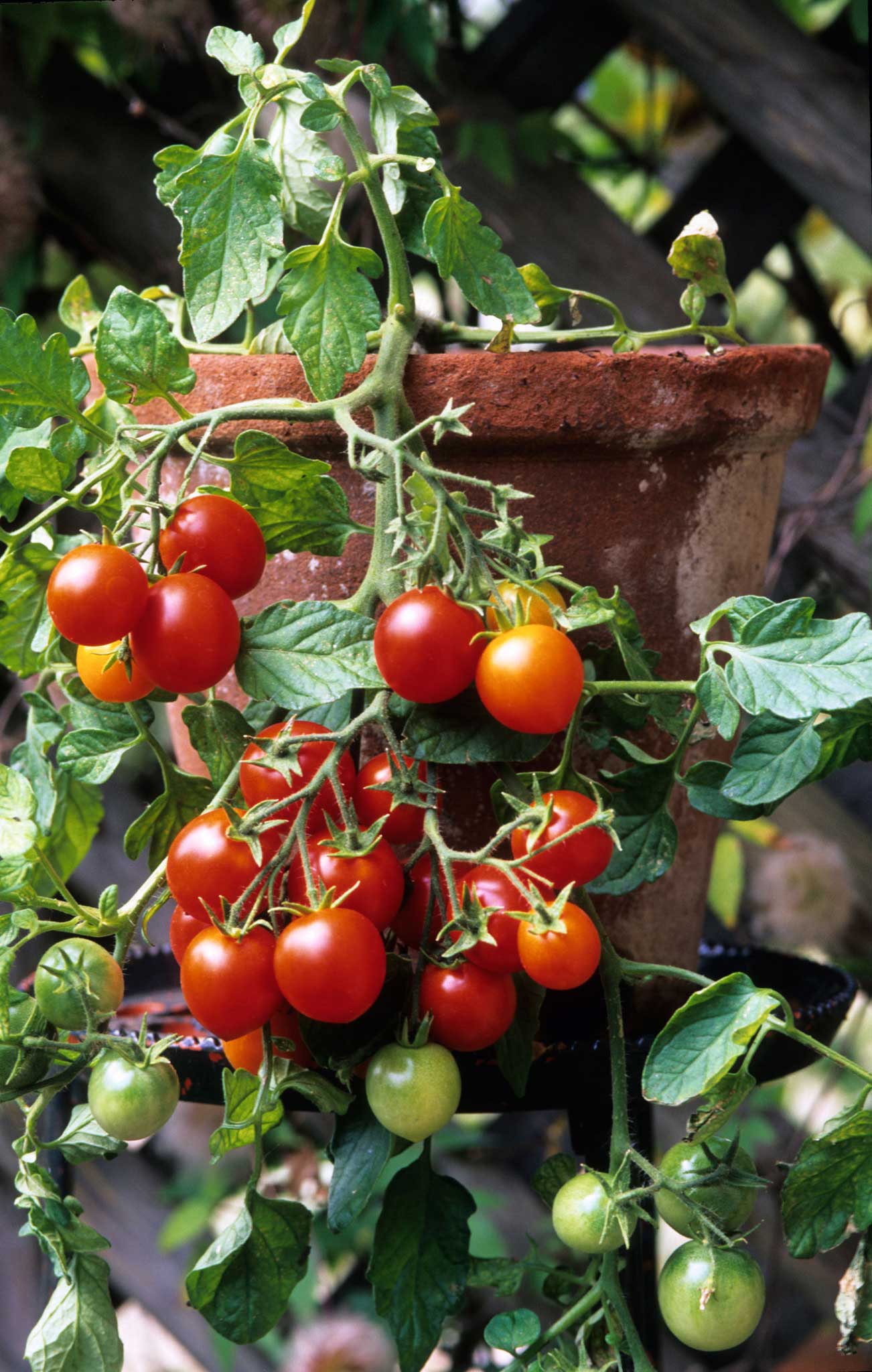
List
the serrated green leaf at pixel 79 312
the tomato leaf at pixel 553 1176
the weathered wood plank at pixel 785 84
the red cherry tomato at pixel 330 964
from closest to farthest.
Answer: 1. the red cherry tomato at pixel 330 964
2. the tomato leaf at pixel 553 1176
3. the serrated green leaf at pixel 79 312
4. the weathered wood plank at pixel 785 84

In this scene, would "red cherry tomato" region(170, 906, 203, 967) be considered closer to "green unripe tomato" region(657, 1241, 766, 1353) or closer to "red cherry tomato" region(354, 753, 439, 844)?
"red cherry tomato" region(354, 753, 439, 844)

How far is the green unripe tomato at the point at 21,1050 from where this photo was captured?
422 mm

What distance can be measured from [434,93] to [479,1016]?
0.87 meters

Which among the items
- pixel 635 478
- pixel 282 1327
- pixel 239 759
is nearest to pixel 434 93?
pixel 635 478

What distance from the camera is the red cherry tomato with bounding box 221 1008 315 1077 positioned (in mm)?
429

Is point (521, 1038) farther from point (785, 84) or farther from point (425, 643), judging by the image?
point (785, 84)

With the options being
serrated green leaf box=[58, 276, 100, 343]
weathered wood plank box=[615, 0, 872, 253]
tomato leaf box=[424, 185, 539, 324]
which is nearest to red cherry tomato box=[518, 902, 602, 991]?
tomato leaf box=[424, 185, 539, 324]

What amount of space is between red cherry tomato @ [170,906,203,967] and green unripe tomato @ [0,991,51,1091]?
5 cm

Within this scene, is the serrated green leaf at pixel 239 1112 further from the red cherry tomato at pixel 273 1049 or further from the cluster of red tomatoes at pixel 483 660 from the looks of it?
the cluster of red tomatoes at pixel 483 660

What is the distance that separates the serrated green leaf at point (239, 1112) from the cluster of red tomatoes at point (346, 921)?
11 mm

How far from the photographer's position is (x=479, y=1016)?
1.30ft

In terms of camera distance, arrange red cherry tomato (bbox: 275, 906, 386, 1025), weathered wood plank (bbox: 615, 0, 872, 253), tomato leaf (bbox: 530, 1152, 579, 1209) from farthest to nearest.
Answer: weathered wood plank (bbox: 615, 0, 872, 253), tomato leaf (bbox: 530, 1152, 579, 1209), red cherry tomato (bbox: 275, 906, 386, 1025)

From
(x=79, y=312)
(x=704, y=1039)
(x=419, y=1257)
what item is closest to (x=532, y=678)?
(x=704, y=1039)

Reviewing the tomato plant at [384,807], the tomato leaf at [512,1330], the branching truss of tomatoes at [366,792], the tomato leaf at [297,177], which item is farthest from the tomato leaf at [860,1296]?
the tomato leaf at [297,177]
